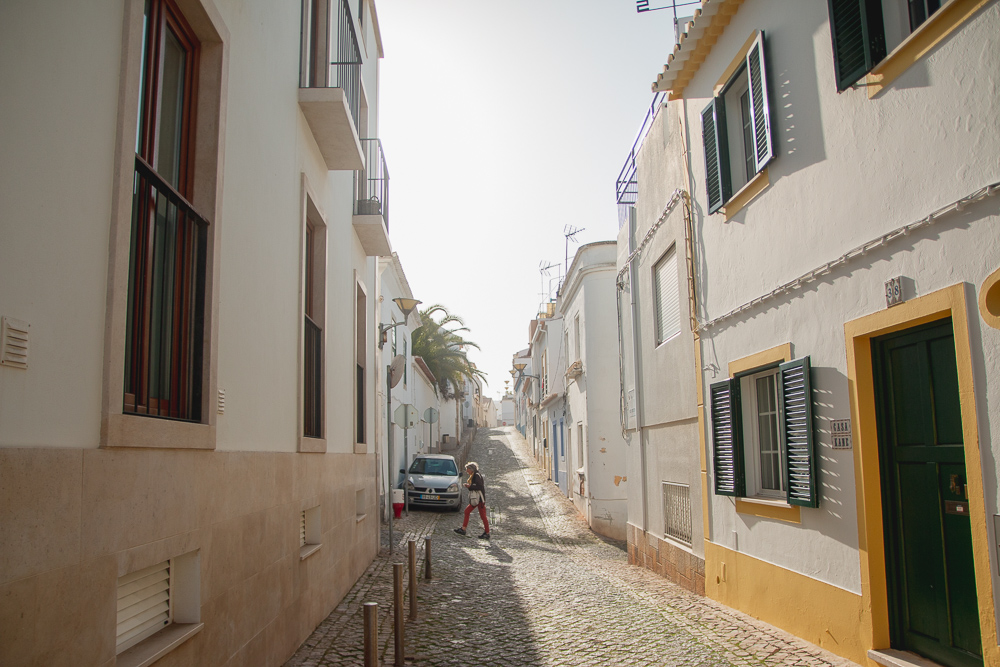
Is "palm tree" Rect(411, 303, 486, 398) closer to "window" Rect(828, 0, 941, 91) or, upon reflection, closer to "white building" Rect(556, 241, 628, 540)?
"white building" Rect(556, 241, 628, 540)

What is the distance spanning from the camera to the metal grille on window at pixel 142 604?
3.70 metres

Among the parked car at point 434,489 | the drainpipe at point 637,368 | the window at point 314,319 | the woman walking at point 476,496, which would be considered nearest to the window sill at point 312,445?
the window at point 314,319

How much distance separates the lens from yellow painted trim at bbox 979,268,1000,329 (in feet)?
14.0

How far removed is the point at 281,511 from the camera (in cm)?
623

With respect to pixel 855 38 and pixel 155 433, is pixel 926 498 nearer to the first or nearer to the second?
pixel 855 38

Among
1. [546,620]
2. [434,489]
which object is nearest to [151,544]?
[546,620]

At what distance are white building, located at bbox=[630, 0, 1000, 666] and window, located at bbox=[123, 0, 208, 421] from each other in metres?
4.64

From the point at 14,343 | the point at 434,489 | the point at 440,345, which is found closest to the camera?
the point at 14,343

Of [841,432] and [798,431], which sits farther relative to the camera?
[798,431]

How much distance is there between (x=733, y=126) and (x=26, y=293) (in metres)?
7.39

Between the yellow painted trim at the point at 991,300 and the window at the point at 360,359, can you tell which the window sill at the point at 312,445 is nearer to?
the window at the point at 360,359

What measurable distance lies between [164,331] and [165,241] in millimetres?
509

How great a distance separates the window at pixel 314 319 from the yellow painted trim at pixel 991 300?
596 cm

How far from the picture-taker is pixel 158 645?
12.6 ft
